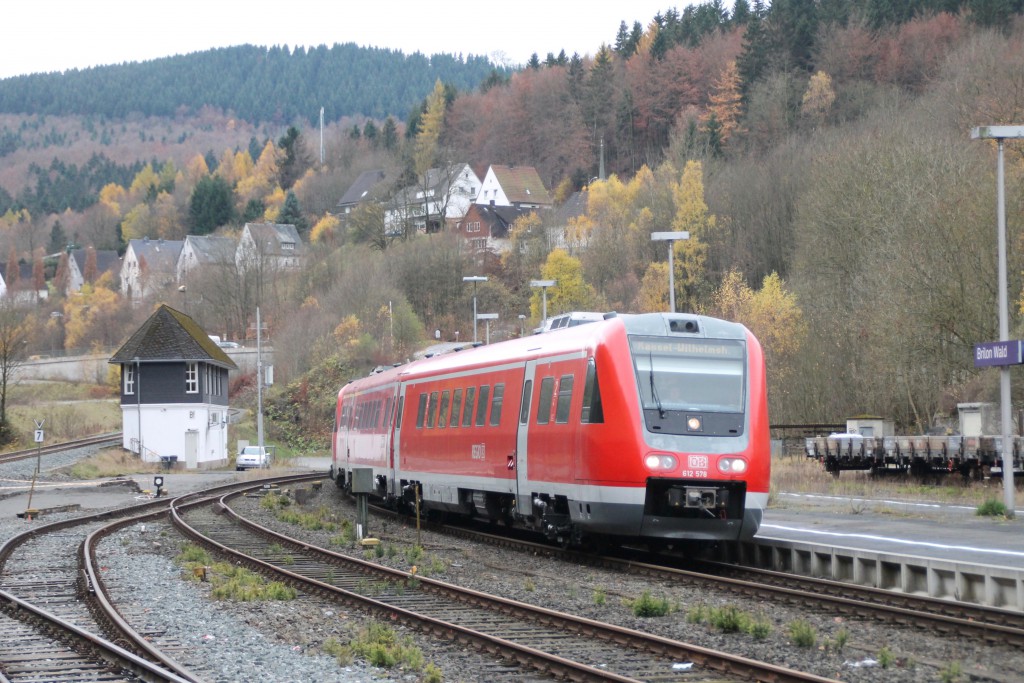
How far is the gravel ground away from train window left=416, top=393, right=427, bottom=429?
6.26m

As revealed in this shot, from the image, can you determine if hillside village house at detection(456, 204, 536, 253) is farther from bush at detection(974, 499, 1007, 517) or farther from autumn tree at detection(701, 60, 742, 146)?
bush at detection(974, 499, 1007, 517)

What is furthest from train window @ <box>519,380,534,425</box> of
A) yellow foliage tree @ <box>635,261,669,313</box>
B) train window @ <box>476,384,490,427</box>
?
yellow foliage tree @ <box>635,261,669,313</box>

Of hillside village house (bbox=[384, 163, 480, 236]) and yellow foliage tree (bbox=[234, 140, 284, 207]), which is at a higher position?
yellow foliage tree (bbox=[234, 140, 284, 207])

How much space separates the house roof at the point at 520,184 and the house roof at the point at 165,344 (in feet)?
214

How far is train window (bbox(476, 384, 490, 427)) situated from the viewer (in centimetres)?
2223

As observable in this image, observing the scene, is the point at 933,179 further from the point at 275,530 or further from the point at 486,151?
the point at 486,151

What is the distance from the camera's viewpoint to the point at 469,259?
90438 mm

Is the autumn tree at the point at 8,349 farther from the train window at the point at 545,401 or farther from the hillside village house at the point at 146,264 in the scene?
the hillside village house at the point at 146,264

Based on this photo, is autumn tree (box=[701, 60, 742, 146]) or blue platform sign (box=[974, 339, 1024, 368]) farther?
autumn tree (box=[701, 60, 742, 146])

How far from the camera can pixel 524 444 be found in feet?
66.3

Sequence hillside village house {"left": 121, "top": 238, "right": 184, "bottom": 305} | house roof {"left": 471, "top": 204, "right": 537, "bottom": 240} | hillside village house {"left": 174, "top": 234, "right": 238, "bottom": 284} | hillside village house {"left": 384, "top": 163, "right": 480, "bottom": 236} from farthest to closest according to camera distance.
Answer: hillside village house {"left": 121, "top": 238, "right": 184, "bottom": 305} < house roof {"left": 471, "top": 204, "right": 537, "bottom": 240} < hillside village house {"left": 174, "top": 234, "right": 238, "bottom": 284} < hillside village house {"left": 384, "top": 163, "right": 480, "bottom": 236}

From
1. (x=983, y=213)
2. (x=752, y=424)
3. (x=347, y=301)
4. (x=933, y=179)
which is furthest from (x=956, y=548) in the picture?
(x=347, y=301)

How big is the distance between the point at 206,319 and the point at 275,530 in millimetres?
79329

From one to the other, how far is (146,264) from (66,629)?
147339 mm
